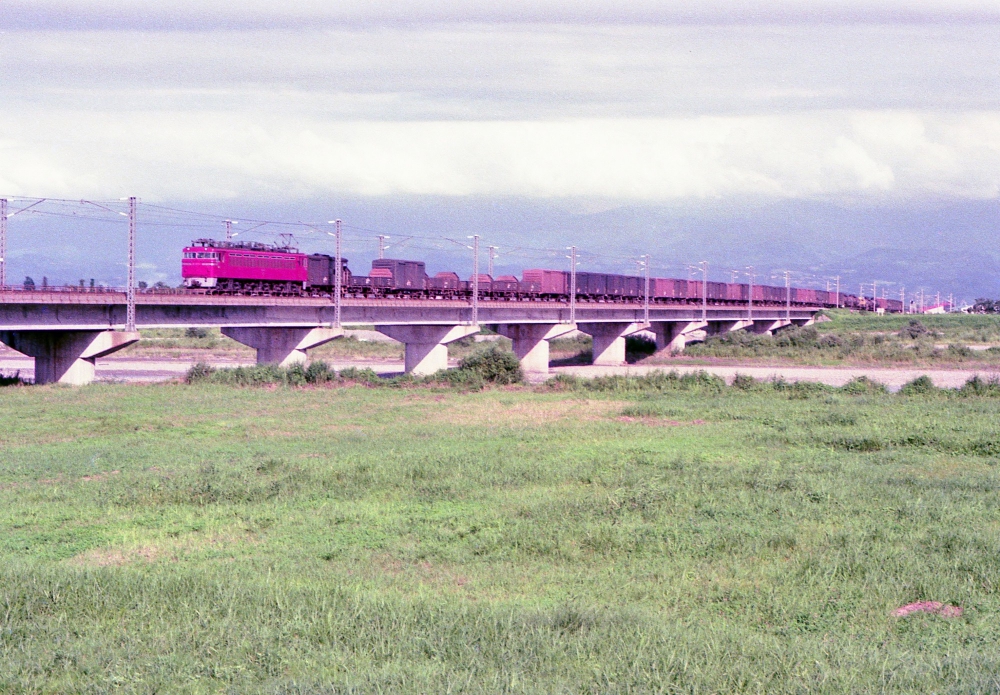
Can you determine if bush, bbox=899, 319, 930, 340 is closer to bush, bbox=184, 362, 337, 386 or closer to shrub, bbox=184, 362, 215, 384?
bush, bbox=184, 362, 337, 386

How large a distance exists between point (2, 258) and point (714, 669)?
131ft

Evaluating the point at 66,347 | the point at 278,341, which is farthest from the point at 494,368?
the point at 66,347

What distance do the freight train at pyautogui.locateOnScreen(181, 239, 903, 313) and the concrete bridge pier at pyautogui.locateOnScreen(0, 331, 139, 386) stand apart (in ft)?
31.5

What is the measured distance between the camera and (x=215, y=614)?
38.1 ft

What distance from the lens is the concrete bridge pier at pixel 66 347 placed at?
44.6m

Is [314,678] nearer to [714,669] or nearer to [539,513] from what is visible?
[714,669]

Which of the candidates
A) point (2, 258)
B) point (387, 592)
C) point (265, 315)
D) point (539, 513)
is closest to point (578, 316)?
point (265, 315)

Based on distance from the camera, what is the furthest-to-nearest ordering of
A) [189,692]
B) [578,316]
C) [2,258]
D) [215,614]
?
[578,316], [2,258], [215,614], [189,692]

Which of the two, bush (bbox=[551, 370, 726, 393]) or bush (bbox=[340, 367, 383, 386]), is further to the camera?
bush (bbox=[340, 367, 383, 386])

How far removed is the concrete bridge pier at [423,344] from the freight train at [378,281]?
2.69m

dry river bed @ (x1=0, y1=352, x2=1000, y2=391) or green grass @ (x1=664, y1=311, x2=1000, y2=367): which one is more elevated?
green grass @ (x1=664, y1=311, x2=1000, y2=367)

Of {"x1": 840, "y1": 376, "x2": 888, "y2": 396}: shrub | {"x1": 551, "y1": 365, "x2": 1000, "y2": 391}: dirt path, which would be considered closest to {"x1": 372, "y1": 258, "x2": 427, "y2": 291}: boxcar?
{"x1": 551, "y1": 365, "x2": 1000, "y2": 391}: dirt path

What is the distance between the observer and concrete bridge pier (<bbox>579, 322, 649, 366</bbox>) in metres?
85.1

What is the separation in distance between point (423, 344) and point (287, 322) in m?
13.0
